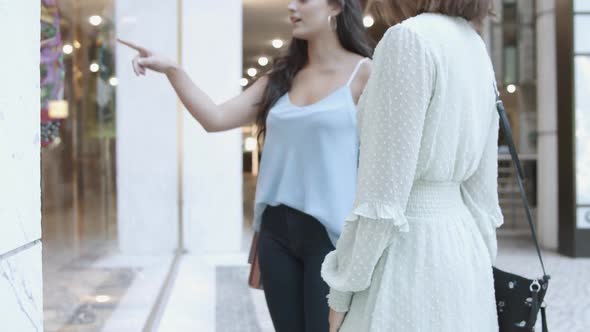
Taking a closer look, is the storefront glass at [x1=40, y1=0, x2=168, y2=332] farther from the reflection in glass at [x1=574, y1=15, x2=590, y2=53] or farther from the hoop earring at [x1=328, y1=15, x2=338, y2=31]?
the reflection in glass at [x1=574, y1=15, x2=590, y2=53]

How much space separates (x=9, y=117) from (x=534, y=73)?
41.7 ft

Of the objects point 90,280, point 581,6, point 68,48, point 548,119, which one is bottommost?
point 90,280

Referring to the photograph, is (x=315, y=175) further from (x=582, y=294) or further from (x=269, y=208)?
(x=582, y=294)

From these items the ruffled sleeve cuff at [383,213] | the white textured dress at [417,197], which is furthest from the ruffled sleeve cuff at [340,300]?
the ruffled sleeve cuff at [383,213]

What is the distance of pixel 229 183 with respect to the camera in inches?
317

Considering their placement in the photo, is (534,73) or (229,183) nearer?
(229,183)

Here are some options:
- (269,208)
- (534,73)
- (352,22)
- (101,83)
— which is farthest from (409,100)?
(534,73)

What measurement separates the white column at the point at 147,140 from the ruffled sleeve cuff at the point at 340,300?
→ 473 cm

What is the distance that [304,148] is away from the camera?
2258 mm

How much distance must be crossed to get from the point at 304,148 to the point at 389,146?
2.81 ft

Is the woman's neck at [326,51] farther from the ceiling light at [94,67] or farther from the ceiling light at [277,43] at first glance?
the ceiling light at [277,43]

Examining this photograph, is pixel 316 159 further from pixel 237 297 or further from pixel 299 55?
pixel 237 297

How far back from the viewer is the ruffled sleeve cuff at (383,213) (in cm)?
140

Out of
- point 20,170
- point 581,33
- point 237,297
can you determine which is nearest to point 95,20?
point 237,297
